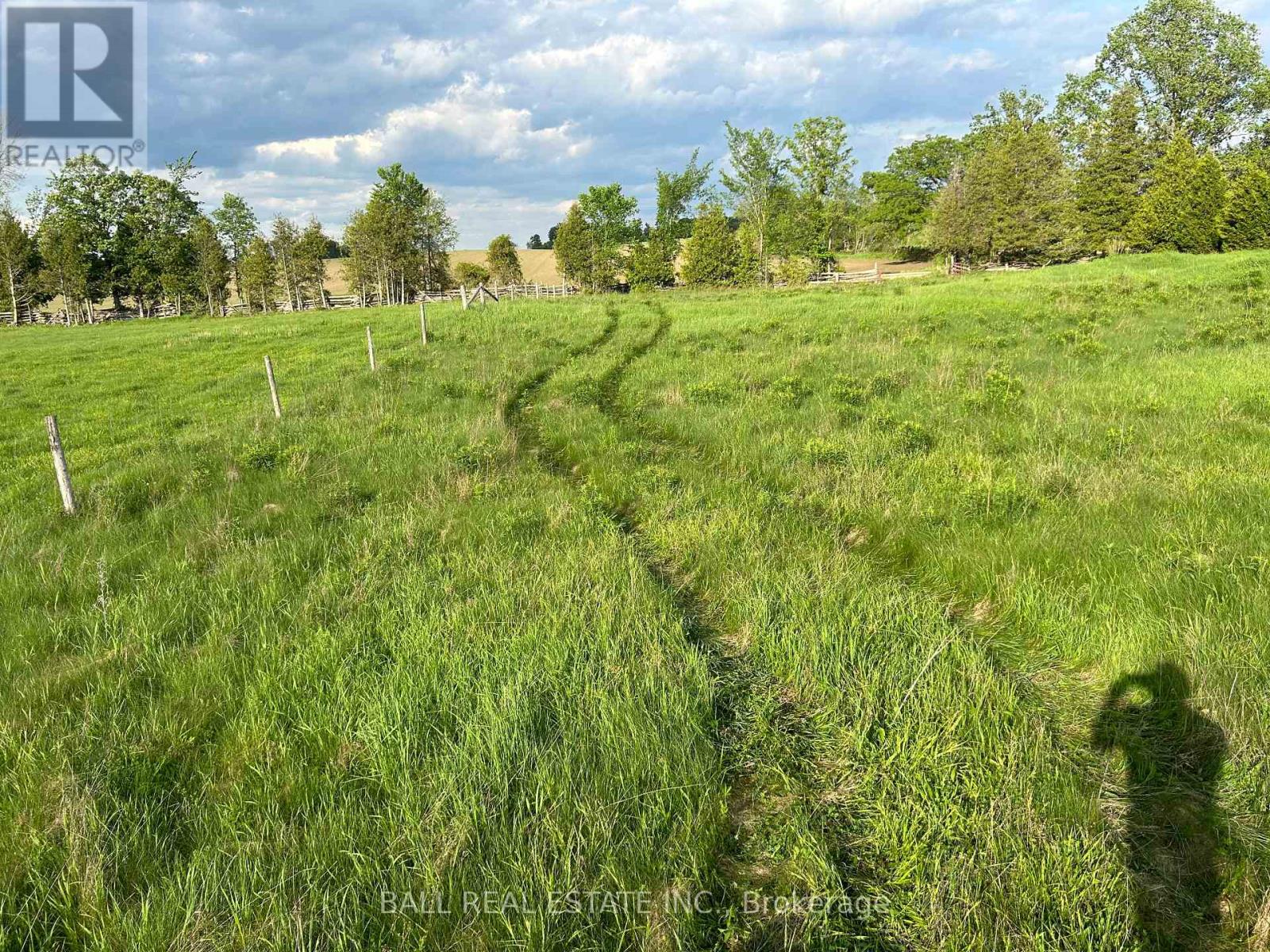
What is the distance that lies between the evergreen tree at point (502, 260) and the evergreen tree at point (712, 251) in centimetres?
2694

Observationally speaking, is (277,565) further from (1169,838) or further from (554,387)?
(554,387)

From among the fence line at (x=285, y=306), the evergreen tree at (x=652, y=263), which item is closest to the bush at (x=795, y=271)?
the evergreen tree at (x=652, y=263)

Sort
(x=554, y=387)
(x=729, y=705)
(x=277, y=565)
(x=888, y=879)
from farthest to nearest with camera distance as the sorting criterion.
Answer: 1. (x=554, y=387)
2. (x=277, y=565)
3. (x=729, y=705)
4. (x=888, y=879)

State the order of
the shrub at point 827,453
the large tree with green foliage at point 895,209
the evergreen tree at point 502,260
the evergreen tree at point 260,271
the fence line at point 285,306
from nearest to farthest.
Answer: the shrub at point 827,453 < the evergreen tree at point 260,271 < the fence line at point 285,306 < the evergreen tree at point 502,260 < the large tree with green foliage at point 895,209

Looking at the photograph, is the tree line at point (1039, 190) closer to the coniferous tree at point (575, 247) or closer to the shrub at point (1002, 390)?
the coniferous tree at point (575, 247)

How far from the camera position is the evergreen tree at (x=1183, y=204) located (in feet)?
132

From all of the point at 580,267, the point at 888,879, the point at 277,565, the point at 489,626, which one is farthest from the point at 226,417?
the point at 580,267

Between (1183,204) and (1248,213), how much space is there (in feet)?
11.8

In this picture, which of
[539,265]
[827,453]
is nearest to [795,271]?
[827,453]

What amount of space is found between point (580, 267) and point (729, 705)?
239 ft

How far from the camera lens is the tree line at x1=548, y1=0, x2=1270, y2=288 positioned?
1681 inches

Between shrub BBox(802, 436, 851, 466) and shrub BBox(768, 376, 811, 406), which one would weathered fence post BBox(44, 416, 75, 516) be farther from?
shrub BBox(768, 376, 811, 406)

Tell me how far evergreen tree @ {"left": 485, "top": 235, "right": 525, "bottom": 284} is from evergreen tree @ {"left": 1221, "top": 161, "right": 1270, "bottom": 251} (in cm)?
6677

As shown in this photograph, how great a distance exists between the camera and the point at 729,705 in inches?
145
